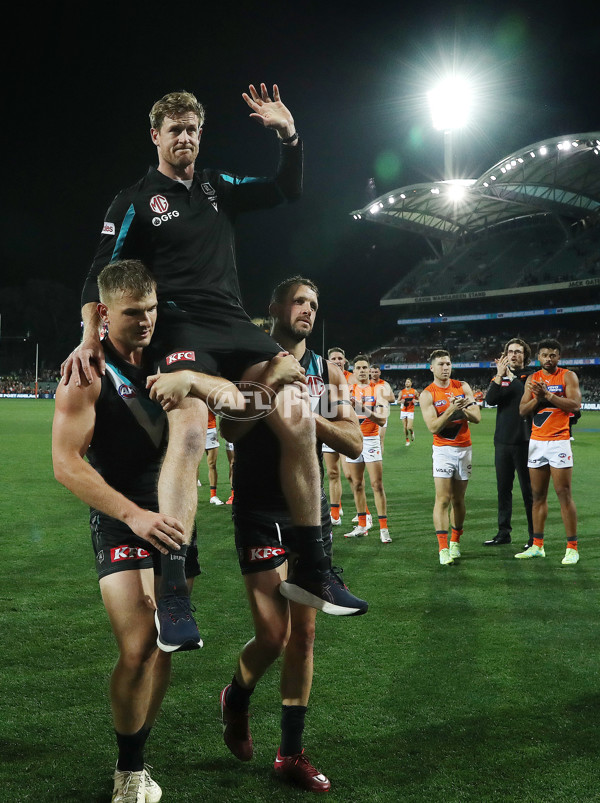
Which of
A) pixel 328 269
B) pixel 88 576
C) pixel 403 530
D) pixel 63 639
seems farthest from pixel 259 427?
pixel 328 269

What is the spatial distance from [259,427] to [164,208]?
1.20m

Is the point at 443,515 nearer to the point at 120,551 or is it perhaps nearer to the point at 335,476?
the point at 335,476

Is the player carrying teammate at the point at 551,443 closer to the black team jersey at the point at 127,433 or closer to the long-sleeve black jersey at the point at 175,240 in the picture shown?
the long-sleeve black jersey at the point at 175,240

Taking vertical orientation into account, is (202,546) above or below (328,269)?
below

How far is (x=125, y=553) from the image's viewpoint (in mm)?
2975

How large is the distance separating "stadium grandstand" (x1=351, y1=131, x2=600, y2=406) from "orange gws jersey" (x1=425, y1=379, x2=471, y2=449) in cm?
3808

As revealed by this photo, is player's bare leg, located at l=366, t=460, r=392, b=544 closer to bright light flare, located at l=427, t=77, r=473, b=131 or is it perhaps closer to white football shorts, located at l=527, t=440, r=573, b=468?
white football shorts, located at l=527, t=440, r=573, b=468

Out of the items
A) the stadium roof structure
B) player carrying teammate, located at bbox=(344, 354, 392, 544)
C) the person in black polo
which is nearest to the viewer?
the person in black polo

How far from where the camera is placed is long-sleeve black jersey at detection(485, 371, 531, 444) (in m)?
8.60

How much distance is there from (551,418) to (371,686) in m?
4.62

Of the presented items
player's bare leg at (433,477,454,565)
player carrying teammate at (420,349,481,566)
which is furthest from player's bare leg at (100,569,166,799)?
player carrying teammate at (420,349,481,566)

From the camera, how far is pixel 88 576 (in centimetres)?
685

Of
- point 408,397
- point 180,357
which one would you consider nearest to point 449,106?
point 408,397

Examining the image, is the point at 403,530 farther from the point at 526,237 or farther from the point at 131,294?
the point at 526,237
